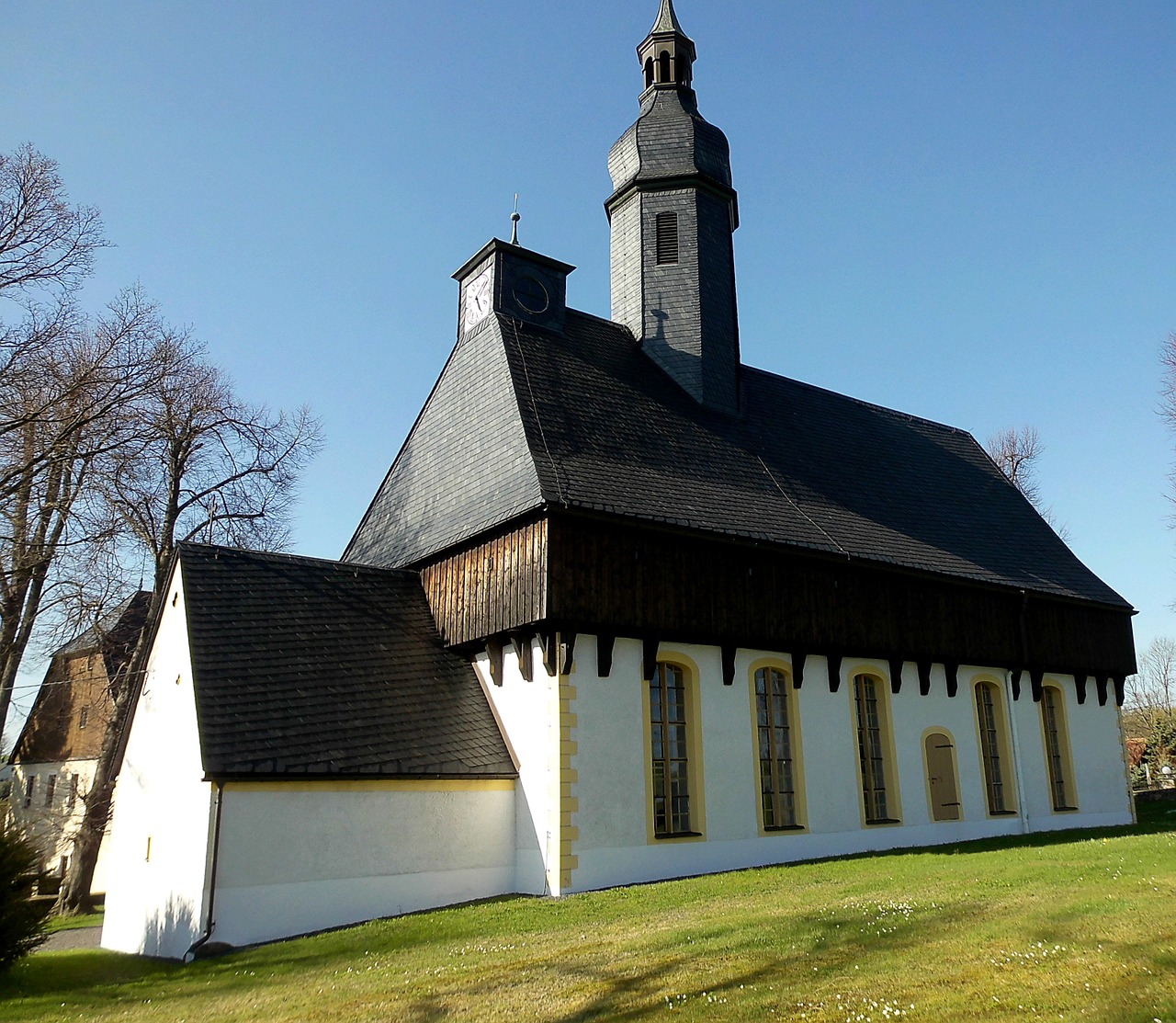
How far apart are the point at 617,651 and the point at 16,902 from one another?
28.0 ft

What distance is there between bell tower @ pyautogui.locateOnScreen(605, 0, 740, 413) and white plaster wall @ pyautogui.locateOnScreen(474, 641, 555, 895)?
26.8ft

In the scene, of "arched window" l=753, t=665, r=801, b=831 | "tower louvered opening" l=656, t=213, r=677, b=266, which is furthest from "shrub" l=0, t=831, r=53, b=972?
"tower louvered opening" l=656, t=213, r=677, b=266

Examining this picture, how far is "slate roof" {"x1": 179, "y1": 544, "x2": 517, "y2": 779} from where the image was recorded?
13492mm

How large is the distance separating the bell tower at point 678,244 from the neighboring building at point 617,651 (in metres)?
0.07

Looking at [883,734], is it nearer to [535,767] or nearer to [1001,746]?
[1001,746]

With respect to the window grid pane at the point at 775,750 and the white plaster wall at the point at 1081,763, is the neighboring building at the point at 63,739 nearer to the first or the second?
the window grid pane at the point at 775,750

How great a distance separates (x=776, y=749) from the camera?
686 inches

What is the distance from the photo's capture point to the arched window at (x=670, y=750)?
15.7 metres

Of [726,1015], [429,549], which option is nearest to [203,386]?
[429,549]

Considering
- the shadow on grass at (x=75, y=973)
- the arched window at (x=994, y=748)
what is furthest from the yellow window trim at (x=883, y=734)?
the shadow on grass at (x=75, y=973)

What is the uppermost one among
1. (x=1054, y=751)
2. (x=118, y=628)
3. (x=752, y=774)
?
(x=118, y=628)

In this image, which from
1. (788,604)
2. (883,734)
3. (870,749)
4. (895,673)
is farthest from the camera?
(895,673)

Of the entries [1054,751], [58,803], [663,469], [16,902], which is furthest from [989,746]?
[58,803]

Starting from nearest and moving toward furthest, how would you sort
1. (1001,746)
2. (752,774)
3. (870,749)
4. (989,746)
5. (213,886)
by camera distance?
(213,886) → (752,774) → (870,749) → (989,746) → (1001,746)
